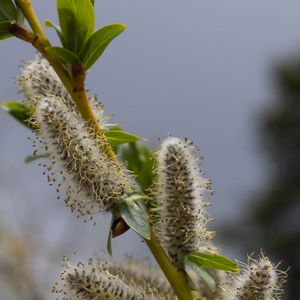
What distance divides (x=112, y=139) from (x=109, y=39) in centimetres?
22

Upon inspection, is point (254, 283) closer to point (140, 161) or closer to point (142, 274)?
point (142, 274)

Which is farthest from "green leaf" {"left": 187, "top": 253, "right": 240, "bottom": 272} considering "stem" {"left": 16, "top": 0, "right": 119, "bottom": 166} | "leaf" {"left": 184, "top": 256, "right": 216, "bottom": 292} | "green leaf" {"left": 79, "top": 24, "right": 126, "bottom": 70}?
"green leaf" {"left": 79, "top": 24, "right": 126, "bottom": 70}

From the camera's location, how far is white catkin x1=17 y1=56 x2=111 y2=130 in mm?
1370

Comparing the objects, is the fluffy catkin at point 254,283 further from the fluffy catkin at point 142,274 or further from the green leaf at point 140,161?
the green leaf at point 140,161

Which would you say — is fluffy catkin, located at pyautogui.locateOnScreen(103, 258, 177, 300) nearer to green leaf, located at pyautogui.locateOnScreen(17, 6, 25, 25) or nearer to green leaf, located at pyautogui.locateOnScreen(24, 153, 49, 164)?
green leaf, located at pyautogui.locateOnScreen(24, 153, 49, 164)

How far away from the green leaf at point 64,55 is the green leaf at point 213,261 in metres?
0.49

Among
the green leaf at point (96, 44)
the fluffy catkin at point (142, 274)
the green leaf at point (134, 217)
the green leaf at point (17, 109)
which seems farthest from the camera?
the green leaf at point (17, 109)

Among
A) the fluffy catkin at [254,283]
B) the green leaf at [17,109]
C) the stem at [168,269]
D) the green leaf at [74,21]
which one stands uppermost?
the green leaf at [74,21]

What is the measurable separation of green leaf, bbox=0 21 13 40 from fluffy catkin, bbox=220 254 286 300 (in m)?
0.70

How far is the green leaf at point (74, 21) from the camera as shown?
129 centimetres

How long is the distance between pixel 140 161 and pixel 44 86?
42 centimetres

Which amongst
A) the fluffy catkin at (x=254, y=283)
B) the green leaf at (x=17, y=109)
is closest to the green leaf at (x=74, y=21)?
the green leaf at (x=17, y=109)

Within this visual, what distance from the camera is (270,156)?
23.6m

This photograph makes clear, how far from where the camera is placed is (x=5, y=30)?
1.31m
